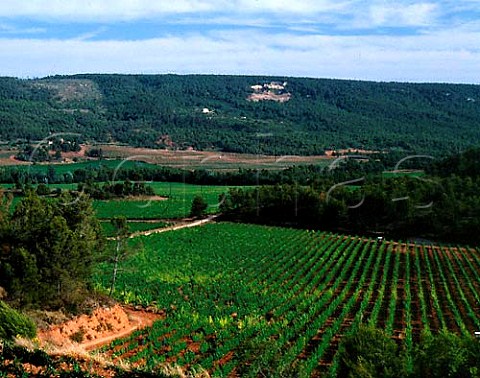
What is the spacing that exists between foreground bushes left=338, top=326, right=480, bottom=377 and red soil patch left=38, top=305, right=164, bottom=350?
11.1 m

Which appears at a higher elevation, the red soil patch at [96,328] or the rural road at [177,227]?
the red soil patch at [96,328]

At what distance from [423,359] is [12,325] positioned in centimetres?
1197

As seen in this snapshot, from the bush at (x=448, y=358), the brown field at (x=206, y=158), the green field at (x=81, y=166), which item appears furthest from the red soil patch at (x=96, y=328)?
the brown field at (x=206, y=158)

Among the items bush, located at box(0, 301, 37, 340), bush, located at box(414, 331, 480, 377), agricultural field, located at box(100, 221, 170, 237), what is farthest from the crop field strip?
agricultural field, located at box(100, 221, 170, 237)

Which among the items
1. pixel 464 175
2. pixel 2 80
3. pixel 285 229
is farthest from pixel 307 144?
pixel 2 80

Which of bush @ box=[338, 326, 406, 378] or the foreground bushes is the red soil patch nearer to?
bush @ box=[338, 326, 406, 378]

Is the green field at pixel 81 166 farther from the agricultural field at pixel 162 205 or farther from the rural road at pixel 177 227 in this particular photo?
the rural road at pixel 177 227

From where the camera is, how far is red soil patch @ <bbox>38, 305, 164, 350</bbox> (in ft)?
74.7

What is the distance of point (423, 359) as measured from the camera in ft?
44.1

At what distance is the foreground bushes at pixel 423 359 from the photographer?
12.9 metres

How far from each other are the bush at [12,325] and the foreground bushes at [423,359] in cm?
985

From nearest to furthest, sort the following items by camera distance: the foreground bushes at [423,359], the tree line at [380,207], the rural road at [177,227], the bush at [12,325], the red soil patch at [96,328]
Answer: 1. the foreground bushes at [423,359]
2. the bush at [12,325]
3. the red soil patch at [96,328]
4. the tree line at [380,207]
5. the rural road at [177,227]

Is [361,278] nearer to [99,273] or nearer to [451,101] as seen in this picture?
[99,273]

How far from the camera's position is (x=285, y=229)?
213 ft
